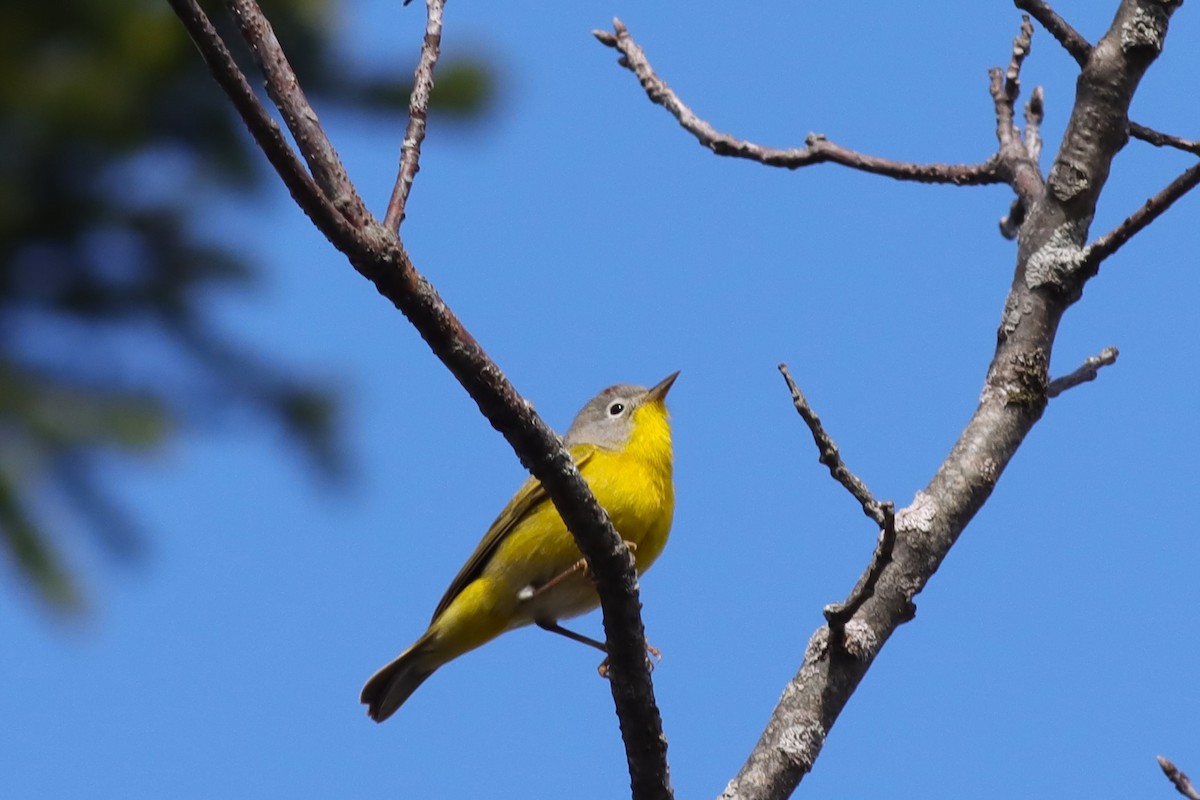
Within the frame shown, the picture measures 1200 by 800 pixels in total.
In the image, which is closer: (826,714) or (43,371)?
(826,714)

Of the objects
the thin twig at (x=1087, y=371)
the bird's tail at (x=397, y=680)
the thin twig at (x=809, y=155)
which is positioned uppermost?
the thin twig at (x=809, y=155)

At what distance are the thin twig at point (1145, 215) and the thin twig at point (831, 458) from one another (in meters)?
0.92

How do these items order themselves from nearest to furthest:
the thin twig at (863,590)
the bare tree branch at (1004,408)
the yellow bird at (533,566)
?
the thin twig at (863,590), the bare tree branch at (1004,408), the yellow bird at (533,566)

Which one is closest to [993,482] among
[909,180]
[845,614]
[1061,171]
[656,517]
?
[845,614]

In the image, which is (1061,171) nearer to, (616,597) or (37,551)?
(616,597)

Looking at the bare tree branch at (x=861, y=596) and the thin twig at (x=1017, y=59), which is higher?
the thin twig at (x=1017, y=59)

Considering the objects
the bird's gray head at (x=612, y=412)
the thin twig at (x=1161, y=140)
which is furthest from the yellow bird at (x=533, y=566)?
the thin twig at (x=1161, y=140)

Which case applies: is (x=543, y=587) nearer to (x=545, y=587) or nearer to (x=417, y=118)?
(x=545, y=587)

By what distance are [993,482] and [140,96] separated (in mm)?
3948

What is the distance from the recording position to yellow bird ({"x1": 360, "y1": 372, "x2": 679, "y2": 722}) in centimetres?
530

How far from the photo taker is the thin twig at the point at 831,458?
2.99 metres

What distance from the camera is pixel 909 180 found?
4395 millimetres

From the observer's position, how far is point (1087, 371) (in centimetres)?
372

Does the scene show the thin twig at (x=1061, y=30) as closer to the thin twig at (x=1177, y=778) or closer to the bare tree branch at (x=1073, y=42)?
the bare tree branch at (x=1073, y=42)
